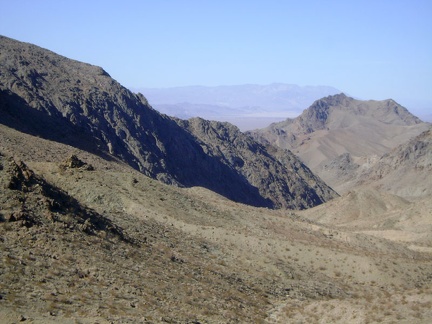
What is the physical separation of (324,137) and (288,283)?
5449 inches

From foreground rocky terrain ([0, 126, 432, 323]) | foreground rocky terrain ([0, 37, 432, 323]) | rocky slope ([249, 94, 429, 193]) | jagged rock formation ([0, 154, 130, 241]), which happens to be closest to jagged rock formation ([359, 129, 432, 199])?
rocky slope ([249, 94, 429, 193])

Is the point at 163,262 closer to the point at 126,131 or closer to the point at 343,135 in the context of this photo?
the point at 126,131

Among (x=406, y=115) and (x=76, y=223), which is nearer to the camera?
(x=76, y=223)

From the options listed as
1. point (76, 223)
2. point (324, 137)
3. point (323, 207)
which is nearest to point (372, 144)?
point (324, 137)

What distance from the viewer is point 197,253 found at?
24406 mm

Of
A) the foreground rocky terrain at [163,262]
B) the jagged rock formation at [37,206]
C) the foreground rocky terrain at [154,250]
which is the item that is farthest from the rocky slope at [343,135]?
the jagged rock formation at [37,206]

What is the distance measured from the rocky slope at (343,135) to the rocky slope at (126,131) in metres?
28.7

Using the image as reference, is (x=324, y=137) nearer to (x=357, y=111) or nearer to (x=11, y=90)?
(x=357, y=111)

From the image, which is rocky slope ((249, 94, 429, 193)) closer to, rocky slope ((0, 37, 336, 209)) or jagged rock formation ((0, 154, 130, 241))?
rocky slope ((0, 37, 336, 209))

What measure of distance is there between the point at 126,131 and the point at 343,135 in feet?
348

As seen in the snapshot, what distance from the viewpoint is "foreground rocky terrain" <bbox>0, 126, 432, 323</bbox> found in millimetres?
15008

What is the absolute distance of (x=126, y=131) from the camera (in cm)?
6800

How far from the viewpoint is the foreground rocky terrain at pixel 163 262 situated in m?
15.0

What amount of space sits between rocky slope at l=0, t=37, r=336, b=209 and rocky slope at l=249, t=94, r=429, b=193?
28.7 meters
